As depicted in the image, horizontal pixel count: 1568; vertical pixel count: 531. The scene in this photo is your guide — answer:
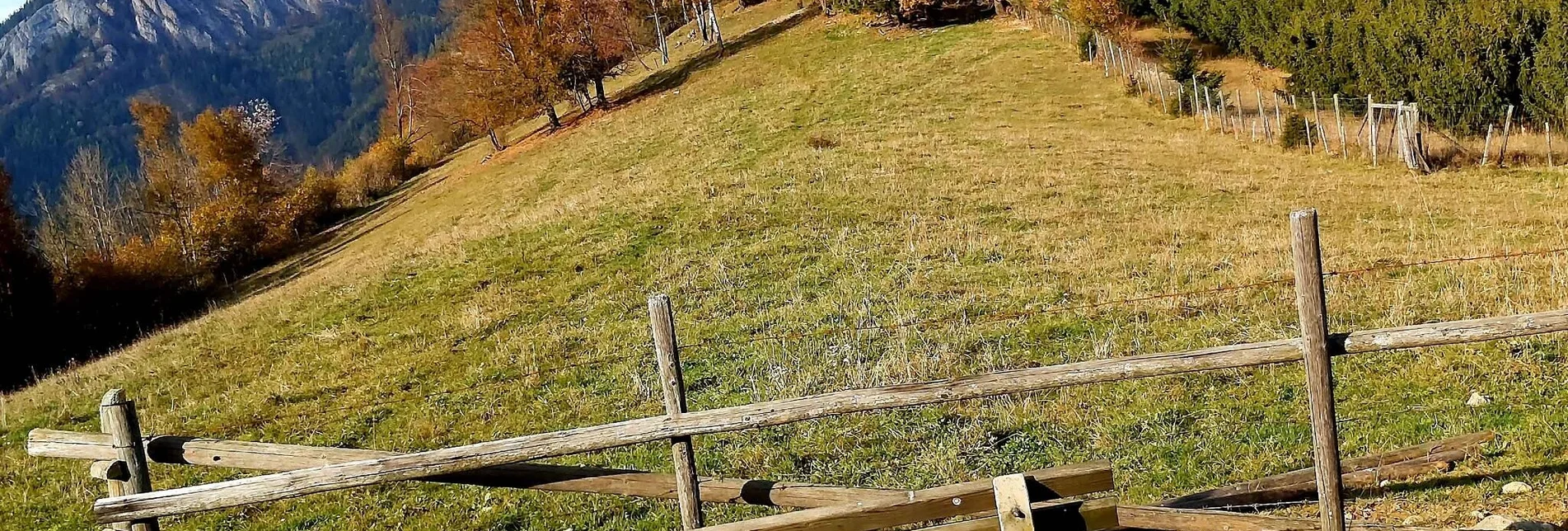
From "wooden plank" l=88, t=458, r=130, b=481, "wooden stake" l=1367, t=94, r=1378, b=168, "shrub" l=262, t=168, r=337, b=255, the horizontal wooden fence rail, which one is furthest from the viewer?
"shrub" l=262, t=168, r=337, b=255

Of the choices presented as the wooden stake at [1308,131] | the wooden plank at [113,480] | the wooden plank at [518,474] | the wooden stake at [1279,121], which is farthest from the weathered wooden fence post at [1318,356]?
the wooden stake at [1279,121]

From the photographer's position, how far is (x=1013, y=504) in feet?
16.2

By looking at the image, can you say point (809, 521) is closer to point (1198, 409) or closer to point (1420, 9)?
point (1198, 409)

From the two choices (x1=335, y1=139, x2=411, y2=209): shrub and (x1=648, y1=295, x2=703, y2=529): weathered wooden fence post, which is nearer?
(x1=648, y1=295, x2=703, y2=529): weathered wooden fence post

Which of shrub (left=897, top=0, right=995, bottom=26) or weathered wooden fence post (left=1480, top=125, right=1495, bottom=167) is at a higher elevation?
shrub (left=897, top=0, right=995, bottom=26)

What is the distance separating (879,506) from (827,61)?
151 ft

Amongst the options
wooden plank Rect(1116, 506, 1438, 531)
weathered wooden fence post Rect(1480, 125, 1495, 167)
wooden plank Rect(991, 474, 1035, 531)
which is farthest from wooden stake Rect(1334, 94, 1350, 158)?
wooden plank Rect(991, 474, 1035, 531)

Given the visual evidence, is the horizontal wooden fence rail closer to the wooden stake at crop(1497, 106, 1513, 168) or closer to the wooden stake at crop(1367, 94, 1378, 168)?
the wooden stake at crop(1497, 106, 1513, 168)

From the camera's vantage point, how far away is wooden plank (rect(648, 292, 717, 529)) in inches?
210

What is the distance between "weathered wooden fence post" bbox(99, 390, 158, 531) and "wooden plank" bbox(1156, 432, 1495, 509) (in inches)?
259

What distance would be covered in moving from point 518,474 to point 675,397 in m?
1.22

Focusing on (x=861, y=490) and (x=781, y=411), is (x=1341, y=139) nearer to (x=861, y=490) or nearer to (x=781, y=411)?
(x=861, y=490)

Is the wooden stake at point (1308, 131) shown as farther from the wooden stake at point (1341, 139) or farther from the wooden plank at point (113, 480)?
the wooden plank at point (113, 480)

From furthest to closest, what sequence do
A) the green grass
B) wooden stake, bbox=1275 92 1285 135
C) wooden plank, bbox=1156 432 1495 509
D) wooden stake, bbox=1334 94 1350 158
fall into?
wooden stake, bbox=1275 92 1285 135, wooden stake, bbox=1334 94 1350 158, the green grass, wooden plank, bbox=1156 432 1495 509
